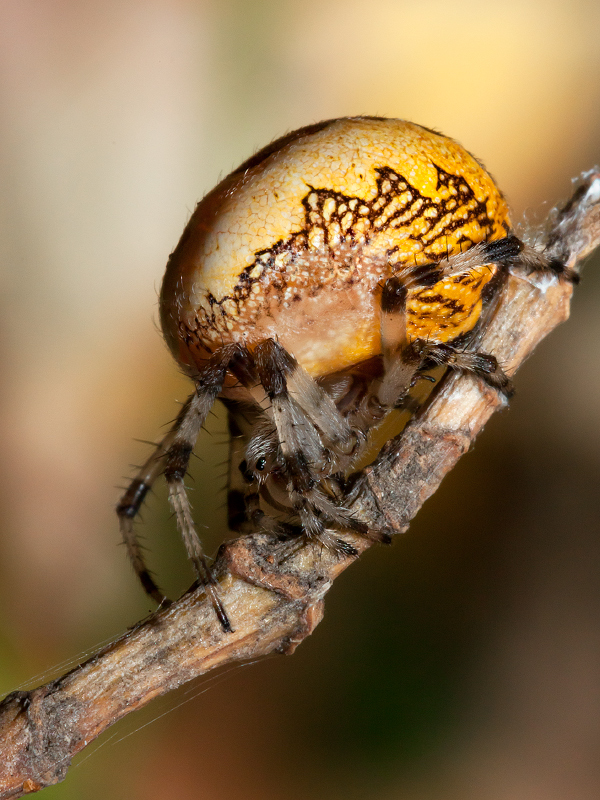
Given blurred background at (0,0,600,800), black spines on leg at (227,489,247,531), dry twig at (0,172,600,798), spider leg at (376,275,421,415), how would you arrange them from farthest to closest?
blurred background at (0,0,600,800) < black spines on leg at (227,489,247,531) < spider leg at (376,275,421,415) < dry twig at (0,172,600,798)

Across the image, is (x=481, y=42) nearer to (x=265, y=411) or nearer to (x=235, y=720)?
(x=265, y=411)

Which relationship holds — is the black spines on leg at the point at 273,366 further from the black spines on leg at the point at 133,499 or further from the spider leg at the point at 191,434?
the black spines on leg at the point at 133,499

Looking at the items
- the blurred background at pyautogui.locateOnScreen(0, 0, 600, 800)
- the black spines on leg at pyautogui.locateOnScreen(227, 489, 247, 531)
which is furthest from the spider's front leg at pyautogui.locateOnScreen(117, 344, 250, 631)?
the blurred background at pyautogui.locateOnScreen(0, 0, 600, 800)

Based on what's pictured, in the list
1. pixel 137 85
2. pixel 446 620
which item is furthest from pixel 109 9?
pixel 446 620

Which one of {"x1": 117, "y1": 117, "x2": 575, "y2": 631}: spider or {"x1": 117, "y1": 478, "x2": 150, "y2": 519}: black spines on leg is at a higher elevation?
{"x1": 117, "y1": 117, "x2": 575, "y2": 631}: spider

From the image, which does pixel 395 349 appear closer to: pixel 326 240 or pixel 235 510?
pixel 326 240

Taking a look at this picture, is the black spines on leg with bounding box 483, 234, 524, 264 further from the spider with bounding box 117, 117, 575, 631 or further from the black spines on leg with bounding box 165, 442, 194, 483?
the black spines on leg with bounding box 165, 442, 194, 483

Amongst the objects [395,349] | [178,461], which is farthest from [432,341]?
[178,461]

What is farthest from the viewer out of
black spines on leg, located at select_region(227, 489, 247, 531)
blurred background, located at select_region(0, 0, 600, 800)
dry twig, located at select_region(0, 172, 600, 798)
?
blurred background, located at select_region(0, 0, 600, 800)
